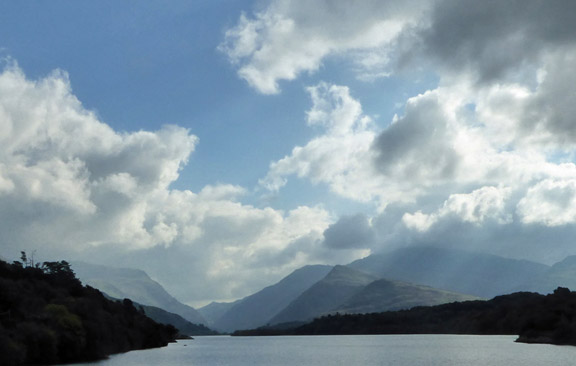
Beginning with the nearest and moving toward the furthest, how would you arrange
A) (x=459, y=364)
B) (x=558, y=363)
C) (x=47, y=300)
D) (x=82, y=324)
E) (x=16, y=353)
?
(x=16, y=353) < (x=558, y=363) < (x=459, y=364) < (x=82, y=324) < (x=47, y=300)

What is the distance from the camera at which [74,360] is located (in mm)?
161125

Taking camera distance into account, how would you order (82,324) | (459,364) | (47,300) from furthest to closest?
(47,300), (82,324), (459,364)

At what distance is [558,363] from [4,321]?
123649mm

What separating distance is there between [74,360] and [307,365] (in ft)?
198

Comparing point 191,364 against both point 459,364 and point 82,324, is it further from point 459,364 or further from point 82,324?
point 459,364

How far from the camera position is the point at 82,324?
16850 centimetres

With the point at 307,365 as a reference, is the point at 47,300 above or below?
above

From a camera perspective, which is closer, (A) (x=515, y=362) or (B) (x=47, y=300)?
(A) (x=515, y=362)

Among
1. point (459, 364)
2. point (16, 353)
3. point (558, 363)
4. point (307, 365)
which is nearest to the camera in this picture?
point (16, 353)

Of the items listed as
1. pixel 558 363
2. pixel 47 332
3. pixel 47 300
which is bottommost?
pixel 558 363

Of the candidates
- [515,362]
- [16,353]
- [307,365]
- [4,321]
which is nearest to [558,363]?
[515,362]

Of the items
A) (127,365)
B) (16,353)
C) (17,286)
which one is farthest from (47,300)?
(16,353)

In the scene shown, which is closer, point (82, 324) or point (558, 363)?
point (558, 363)

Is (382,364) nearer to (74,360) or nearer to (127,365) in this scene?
(127,365)
